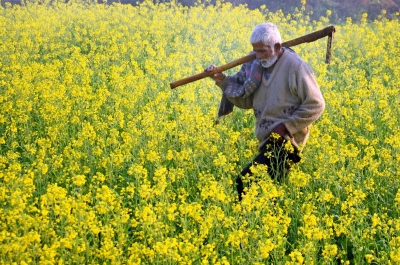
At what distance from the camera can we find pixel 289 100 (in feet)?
13.0

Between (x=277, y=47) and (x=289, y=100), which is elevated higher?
(x=277, y=47)

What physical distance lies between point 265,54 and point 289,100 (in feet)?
1.29

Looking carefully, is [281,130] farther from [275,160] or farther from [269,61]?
[269,61]

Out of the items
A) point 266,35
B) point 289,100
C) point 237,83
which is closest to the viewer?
point 266,35

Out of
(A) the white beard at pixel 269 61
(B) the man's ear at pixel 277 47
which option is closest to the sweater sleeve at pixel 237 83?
(A) the white beard at pixel 269 61

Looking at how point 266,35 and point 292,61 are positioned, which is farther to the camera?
point 292,61

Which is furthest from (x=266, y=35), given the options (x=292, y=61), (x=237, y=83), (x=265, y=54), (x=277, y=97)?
(x=237, y=83)

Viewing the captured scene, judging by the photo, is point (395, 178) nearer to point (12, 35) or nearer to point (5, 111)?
→ point (5, 111)

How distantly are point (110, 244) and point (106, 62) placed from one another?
18.1ft

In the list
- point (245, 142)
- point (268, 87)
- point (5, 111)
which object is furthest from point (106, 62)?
point (268, 87)

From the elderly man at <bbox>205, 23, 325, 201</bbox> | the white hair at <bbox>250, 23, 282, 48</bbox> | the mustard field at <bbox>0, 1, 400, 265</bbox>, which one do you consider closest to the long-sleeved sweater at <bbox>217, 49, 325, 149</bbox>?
the elderly man at <bbox>205, 23, 325, 201</bbox>

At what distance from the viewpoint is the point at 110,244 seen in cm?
280

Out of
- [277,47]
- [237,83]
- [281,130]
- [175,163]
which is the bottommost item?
[175,163]

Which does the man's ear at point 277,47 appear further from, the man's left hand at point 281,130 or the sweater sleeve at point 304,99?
the man's left hand at point 281,130
